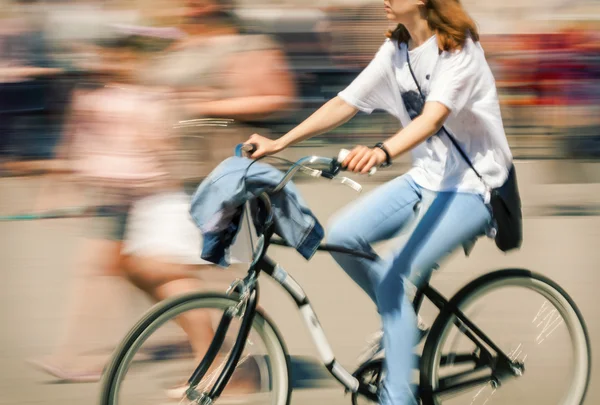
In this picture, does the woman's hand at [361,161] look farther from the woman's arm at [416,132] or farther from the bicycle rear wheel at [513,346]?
the bicycle rear wheel at [513,346]

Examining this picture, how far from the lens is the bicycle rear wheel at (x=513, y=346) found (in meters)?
3.42

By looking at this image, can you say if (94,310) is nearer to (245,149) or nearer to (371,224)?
(245,149)

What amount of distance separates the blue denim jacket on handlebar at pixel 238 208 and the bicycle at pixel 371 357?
5 centimetres

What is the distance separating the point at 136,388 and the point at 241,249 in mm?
532

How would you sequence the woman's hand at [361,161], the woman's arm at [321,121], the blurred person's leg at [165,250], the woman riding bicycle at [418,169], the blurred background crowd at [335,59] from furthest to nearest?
1. the blurred background crowd at [335,59]
2. the blurred person's leg at [165,250]
3. the woman's arm at [321,121]
4. the woman riding bicycle at [418,169]
5. the woman's hand at [361,161]

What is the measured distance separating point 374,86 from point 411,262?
0.59 metres

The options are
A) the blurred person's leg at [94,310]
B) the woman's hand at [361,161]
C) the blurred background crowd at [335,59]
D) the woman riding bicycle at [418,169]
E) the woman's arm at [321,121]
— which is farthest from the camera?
the blurred background crowd at [335,59]

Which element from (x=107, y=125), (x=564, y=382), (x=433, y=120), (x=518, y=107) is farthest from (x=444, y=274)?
(x=518, y=107)

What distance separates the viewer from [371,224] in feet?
10.8

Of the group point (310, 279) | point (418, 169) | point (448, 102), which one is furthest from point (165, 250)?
point (310, 279)

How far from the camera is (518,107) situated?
8.73 metres

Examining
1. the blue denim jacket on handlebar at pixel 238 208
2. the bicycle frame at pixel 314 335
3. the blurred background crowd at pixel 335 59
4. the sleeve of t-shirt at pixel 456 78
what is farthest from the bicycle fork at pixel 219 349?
the blurred background crowd at pixel 335 59

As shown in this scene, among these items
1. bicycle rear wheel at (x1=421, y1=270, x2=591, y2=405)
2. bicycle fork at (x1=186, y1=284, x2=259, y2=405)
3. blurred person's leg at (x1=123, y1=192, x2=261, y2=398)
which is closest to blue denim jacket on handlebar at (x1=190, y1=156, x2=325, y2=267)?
bicycle fork at (x1=186, y1=284, x2=259, y2=405)

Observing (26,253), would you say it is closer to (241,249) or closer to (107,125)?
(107,125)
